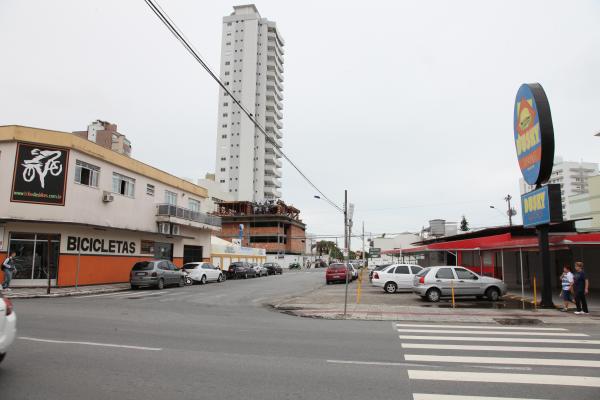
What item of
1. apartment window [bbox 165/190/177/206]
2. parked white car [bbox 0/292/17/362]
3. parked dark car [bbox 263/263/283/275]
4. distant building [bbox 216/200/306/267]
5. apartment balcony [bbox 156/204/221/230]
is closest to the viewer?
parked white car [bbox 0/292/17/362]

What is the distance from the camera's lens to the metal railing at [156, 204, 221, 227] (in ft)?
104

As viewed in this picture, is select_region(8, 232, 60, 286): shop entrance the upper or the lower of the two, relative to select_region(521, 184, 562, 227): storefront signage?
lower

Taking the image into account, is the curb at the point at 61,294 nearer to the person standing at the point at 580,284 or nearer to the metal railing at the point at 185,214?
the metal railing at the point at 185,214

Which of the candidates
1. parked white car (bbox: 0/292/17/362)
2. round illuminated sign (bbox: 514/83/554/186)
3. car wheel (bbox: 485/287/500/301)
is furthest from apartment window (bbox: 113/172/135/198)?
round illuminated sign (bbox: 514/83/554/186)

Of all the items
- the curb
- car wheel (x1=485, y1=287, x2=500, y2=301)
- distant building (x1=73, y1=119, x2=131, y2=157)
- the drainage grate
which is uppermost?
distant building (x1=73, y1=119, x2=131, y2=157)

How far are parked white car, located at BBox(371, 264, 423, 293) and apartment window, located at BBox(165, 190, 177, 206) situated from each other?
59.0 feet

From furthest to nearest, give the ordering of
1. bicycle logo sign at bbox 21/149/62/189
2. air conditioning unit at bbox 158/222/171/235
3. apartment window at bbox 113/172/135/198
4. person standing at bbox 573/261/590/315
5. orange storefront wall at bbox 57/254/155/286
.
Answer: air conditioning unit at bbox 158/222/171/235 → apartment window at bbox 113/172/135/198 → orange storefront wall at bbox 57/254/155/286 → bicycle logo sign at bbox 21/149/62/189 → person standing at bbox 573/261/590/315

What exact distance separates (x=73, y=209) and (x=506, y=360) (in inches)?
898

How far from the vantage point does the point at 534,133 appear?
16891 mm

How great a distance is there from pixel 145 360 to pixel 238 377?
73.5 inches

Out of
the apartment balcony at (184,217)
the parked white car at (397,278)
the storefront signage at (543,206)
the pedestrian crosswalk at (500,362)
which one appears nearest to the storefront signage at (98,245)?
the apartment balcony at (184,217)

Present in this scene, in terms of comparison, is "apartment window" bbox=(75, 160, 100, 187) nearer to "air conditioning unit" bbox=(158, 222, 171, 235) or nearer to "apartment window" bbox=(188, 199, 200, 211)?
"air conditioning unit" bbox=(158, 222, 171, 235)

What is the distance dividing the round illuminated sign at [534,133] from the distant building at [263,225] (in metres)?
73.5

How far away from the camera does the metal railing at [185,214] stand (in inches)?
1246
